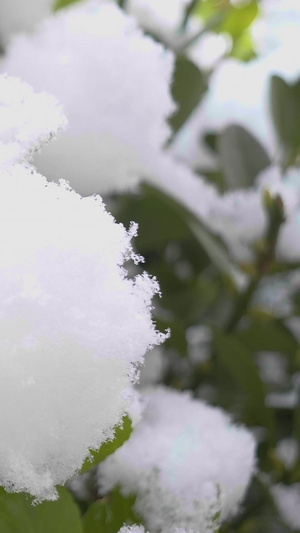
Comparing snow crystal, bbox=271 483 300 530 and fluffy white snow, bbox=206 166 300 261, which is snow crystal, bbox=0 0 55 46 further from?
snow crystal, bbox=271 483 300 530

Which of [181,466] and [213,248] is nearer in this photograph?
[181,466]

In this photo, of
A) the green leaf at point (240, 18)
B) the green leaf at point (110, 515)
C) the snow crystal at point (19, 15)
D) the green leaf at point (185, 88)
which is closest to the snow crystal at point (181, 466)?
the green leaf at point (110, 515)

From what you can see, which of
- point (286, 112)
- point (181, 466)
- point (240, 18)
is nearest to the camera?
point (181, 466)

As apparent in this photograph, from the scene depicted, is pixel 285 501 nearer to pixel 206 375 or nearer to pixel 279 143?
pixel 206 375

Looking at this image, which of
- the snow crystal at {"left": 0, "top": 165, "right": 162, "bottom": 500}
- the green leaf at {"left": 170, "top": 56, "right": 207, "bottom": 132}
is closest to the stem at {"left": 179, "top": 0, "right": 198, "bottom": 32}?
the green leaf at {"left": 170, "top": 56, "right": 207, "bottom": 132}

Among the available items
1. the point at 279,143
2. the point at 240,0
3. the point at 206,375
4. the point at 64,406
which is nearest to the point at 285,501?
the point at 206,375

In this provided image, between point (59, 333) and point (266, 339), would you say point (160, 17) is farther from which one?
point (59, 333)

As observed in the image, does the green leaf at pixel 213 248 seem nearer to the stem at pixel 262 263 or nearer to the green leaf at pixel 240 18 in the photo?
the stem at pixel 262 263

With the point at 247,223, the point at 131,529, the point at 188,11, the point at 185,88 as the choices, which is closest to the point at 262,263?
the point at 247,223
